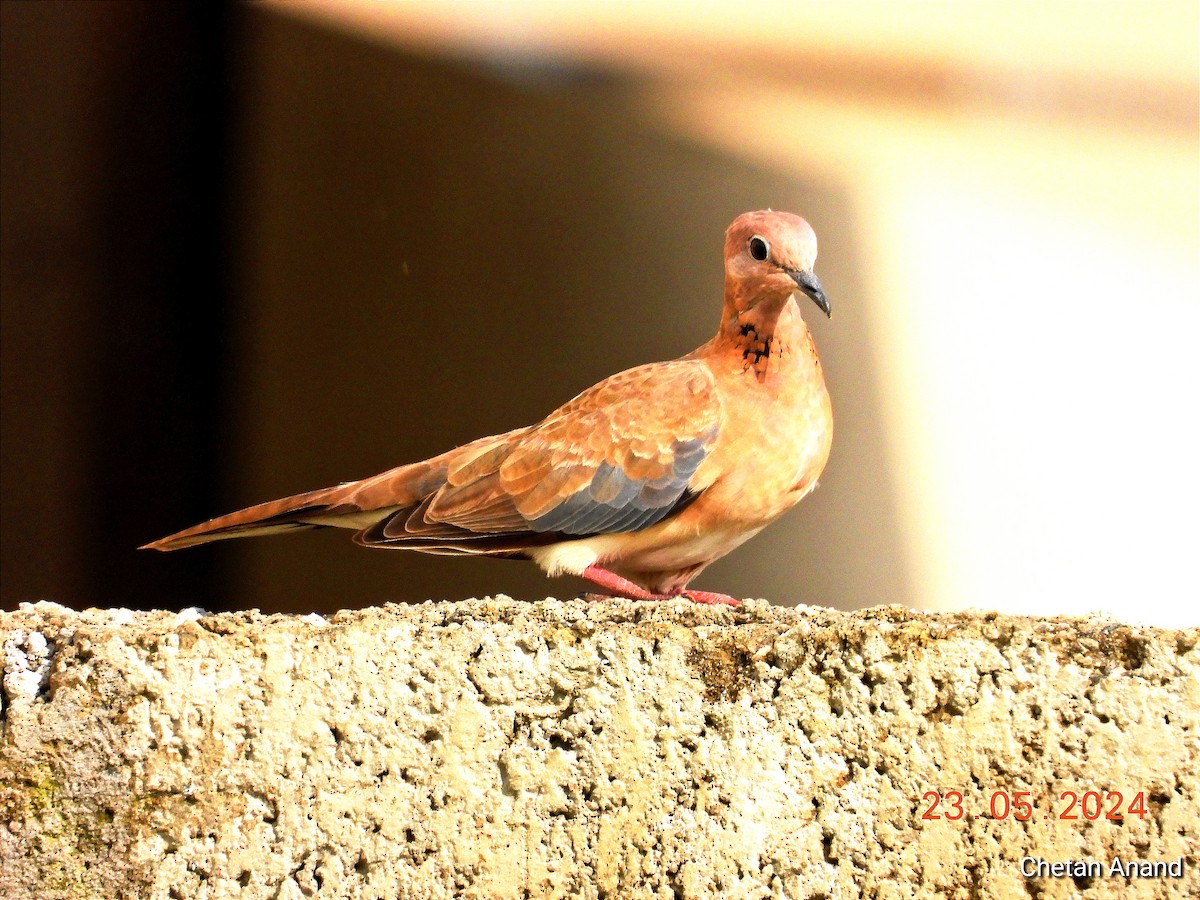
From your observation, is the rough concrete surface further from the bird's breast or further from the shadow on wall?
the shadow on wall

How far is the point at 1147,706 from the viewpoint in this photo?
1.47 meters

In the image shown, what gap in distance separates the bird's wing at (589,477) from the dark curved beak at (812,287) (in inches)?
10.0

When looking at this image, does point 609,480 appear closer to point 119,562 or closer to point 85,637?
point 85,637

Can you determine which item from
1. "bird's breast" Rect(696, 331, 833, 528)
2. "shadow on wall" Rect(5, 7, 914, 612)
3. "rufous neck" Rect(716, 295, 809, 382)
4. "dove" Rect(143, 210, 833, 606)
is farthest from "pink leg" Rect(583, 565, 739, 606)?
"shadow on wall" Rect(5, 7, 914, 612)

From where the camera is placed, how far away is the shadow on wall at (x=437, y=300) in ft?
15.5

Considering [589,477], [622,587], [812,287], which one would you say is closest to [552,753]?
[622,587]

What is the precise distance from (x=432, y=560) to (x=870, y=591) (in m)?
1.73

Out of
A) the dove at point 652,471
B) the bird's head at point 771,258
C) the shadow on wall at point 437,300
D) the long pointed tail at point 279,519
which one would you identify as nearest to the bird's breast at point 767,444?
the dove at point 652,471

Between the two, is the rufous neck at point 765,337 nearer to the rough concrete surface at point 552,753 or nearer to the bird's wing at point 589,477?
the bird's wing at point 589,477

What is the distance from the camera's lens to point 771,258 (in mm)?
2355

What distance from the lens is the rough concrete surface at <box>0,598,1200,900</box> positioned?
149cm

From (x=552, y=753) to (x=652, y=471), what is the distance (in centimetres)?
84

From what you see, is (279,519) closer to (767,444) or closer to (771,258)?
(767,444)

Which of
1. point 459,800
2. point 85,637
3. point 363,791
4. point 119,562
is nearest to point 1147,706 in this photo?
point 459,800
